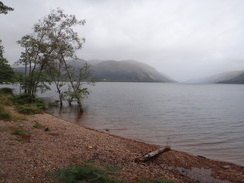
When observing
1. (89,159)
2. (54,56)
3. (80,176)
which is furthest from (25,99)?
(80,176)

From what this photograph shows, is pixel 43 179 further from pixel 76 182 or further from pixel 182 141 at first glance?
pixel 182 141

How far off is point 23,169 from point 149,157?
556cm

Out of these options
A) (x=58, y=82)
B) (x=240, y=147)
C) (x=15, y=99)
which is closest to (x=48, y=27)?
(x=58, y=82)

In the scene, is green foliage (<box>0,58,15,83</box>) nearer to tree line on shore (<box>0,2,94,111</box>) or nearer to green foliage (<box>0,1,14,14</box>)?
tree line on shore (<box>0,2,94,111</box>)

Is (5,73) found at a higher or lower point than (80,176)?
higher

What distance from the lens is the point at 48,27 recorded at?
26328 mm

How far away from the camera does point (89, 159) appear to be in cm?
828

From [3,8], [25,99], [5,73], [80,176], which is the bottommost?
[80,176]

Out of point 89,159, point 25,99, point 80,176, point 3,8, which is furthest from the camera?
point 25,99

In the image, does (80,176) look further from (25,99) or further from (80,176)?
(25,99)

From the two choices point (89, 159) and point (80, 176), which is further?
point (89, 159)

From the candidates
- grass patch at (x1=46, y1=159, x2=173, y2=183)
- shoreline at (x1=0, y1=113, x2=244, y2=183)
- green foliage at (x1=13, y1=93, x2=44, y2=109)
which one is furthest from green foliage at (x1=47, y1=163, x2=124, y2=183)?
green foliage at (x1=13, y1=93, x2=44, y2=109)

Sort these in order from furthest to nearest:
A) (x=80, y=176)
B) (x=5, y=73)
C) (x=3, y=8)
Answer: (x=5, y=73), (x=3, y=8), (x=80, y=176)

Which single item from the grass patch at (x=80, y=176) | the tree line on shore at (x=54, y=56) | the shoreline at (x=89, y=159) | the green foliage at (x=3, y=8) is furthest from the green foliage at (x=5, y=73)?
the grass patch at (x=80, y=176)
